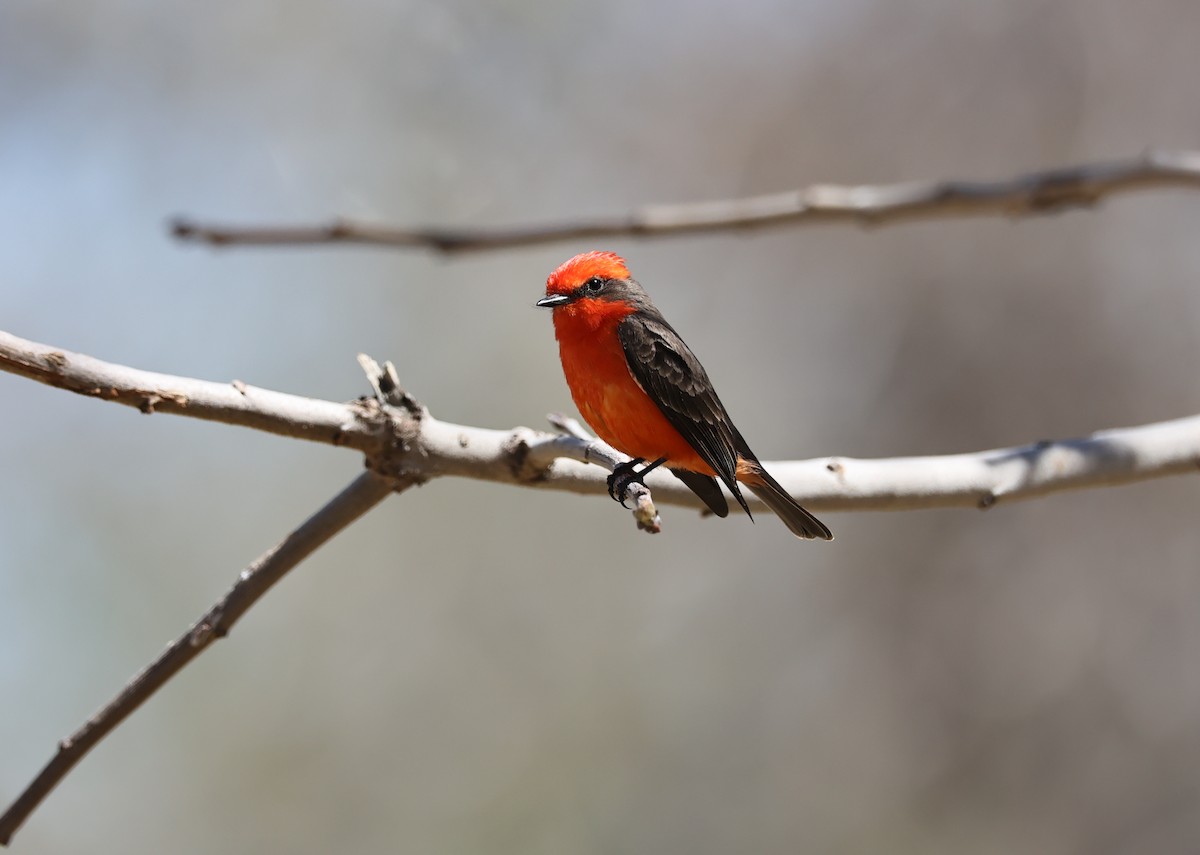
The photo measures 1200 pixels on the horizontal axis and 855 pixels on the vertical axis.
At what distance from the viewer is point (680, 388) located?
465 centimetres

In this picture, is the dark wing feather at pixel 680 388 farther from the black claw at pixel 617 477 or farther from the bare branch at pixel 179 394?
the bare branch at pixel 179 394

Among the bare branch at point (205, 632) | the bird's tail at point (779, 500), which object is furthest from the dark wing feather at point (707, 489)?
the bare branch at point (205, 632)

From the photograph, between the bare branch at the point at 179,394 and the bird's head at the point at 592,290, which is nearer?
the bare branch at the point at 179,394

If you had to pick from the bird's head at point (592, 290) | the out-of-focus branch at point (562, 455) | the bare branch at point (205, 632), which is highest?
the bird's head at point (592, 290)

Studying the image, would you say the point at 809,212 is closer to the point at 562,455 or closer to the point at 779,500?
the point at 779,500

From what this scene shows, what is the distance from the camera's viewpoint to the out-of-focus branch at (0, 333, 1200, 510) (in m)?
3.16

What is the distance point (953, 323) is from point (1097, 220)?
5.39ft

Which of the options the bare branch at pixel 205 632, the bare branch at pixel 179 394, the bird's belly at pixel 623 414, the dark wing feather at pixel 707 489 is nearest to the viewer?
the bare branch at pixel 179 394

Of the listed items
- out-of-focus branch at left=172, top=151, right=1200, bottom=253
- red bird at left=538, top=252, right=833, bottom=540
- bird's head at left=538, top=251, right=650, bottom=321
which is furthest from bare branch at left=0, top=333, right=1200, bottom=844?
out-of-focus branch at left=172, top=151, right=1200, bottom=253

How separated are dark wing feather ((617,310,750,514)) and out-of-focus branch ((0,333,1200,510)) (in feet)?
0.71

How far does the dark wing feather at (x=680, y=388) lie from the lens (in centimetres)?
446

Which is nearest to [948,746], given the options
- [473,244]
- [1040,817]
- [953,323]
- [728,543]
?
[1040,817]

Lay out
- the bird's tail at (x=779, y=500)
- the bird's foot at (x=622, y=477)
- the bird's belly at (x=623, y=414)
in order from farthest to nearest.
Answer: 1. the bird's belly at (x=623, y=414)
2. the bird's tail at (x=779, y=500)
3. the bird's foot at (x=622, y=477)

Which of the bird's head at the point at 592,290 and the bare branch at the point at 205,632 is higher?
the bird's head at the point at 592,290
